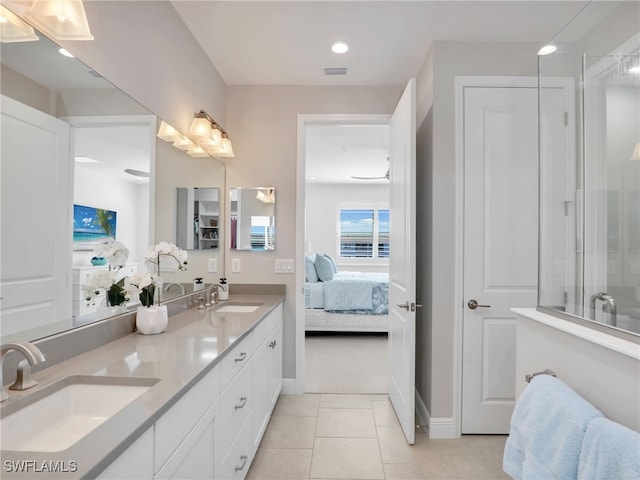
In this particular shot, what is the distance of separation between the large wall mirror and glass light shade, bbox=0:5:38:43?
19 millimetres

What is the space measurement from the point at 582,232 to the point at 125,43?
224 centimetres

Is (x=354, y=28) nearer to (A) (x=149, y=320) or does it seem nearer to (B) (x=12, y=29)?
(B) (x=12, y=29)

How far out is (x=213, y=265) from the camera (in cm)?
272

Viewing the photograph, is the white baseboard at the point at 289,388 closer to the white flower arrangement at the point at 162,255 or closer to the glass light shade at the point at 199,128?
the white flower arrangement at the point at 162,255

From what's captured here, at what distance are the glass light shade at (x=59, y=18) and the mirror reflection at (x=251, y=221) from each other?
1.83 m

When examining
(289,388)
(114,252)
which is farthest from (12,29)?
(289,388)

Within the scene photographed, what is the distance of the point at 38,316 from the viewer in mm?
1118

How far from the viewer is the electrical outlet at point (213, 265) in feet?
8.75

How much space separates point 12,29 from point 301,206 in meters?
2.10

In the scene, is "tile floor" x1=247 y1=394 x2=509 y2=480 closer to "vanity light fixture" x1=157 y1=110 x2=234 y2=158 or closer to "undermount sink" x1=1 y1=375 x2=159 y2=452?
"undermount sink" x1=1 y1=375 x2=159 y2=452

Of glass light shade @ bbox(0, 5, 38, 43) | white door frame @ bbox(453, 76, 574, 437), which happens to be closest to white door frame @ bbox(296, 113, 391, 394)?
white door frame @ bbox(453, 76, 574, 437)

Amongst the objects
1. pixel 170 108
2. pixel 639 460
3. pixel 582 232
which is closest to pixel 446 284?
pixel 582 232

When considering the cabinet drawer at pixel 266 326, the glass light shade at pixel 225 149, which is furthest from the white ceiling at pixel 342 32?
the cabinet drawer at pixel 266 326

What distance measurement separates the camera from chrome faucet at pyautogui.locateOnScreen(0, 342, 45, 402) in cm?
86
